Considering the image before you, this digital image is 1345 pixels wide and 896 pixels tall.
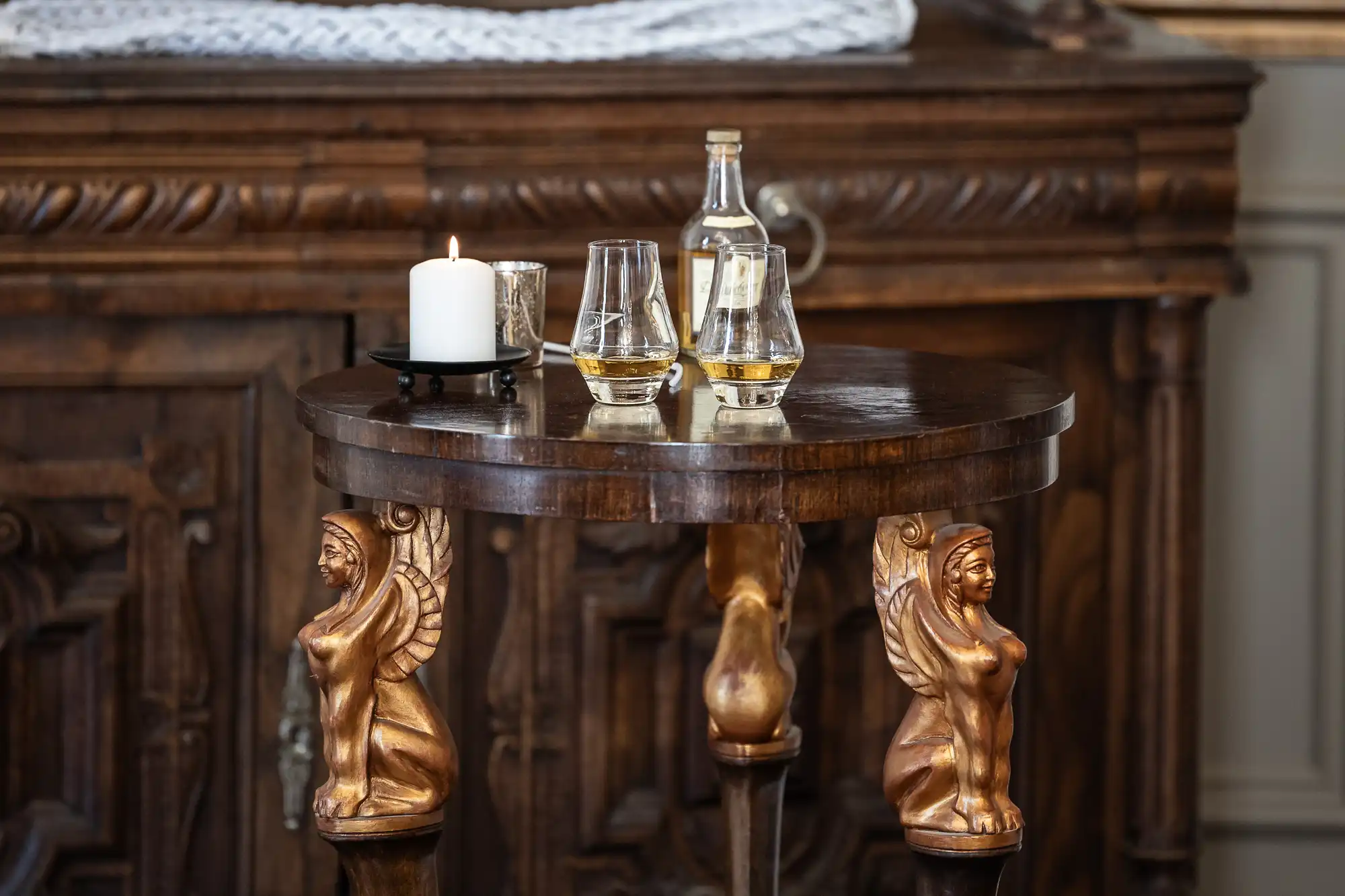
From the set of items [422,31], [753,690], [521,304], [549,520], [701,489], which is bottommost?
[753,690]

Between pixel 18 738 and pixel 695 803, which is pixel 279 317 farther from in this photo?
pixel 695 803

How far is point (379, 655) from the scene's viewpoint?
1.12 m

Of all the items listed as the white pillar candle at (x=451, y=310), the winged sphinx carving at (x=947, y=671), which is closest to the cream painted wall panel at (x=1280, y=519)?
the winged sphinx carving at (x=947, y=671)

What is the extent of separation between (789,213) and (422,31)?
37cm

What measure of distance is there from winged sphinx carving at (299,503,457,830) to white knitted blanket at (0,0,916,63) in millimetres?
605

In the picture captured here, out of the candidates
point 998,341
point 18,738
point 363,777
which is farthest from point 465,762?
point 998,341

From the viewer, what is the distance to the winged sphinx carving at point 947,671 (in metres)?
1.08

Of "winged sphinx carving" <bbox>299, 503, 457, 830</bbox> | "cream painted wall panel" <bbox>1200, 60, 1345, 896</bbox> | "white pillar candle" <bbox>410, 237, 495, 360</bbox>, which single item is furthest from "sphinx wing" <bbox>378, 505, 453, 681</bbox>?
"cream painted wall panel" <bbox>1200, 60, 1345, 896</bbox>

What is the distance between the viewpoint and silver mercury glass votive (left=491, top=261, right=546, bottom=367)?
1259 mm

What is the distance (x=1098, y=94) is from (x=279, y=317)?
30.7 inches

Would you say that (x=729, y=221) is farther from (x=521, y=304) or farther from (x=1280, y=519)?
(x=1280, y=519)

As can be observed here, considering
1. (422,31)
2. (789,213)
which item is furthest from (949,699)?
(422,31)

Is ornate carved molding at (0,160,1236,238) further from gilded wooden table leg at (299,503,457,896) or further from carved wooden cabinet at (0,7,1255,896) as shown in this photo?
gilded wooden table leg at (299,503,457,896)

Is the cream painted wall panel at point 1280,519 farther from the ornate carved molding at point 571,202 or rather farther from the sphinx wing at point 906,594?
the sphinx wing at point 906,594
